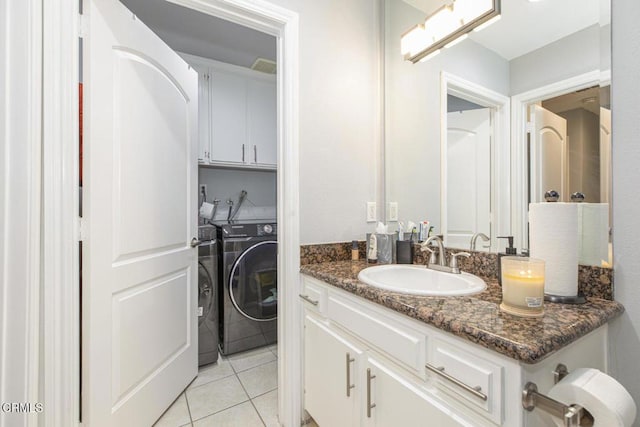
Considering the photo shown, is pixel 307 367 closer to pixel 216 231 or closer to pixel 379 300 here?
pixel 379 300

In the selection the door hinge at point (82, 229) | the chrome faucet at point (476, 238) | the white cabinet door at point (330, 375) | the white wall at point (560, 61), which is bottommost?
the white cabinet door at point (330, 375)

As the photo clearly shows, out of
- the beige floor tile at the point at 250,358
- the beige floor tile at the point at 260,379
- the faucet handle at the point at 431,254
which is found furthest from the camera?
the beige floor tile at the point at 250,358

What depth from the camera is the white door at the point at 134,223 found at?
108cm

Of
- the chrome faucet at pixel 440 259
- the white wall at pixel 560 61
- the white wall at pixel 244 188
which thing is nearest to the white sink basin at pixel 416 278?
the chrome faucet at pixel 440 259

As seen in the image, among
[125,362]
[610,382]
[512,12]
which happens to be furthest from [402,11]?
[125,362]

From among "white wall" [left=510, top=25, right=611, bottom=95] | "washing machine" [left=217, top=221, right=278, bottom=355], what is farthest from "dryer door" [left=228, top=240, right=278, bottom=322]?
"white wall" [left=510, top=25, right=611, bottom=95]

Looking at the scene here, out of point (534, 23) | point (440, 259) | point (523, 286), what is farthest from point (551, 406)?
point (534, 23)

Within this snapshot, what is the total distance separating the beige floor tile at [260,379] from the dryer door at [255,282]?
35 cm

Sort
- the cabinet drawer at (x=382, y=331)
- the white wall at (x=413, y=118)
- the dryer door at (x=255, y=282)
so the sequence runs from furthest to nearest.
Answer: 1. the dryer door at (x=255, y=282)
2. the white wall at (x=413, y=118)
3. the cabinet drawer at (x=382, y=331)

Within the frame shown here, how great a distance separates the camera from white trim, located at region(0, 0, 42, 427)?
0.87m

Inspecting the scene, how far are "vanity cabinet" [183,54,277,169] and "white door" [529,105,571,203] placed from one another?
6.97 ft

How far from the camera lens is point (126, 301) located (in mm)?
1232

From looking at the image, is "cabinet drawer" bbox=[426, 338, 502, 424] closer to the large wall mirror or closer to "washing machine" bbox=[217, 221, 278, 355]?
the large wall mirror

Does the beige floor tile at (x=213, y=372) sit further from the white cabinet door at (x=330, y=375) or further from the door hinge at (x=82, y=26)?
the door hinge at (x=82, y=26)
